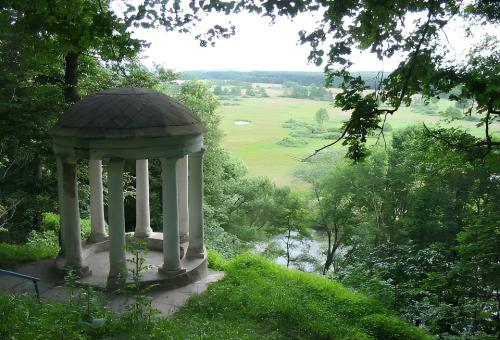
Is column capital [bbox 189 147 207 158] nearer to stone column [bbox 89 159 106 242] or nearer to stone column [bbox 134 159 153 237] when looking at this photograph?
stone column [bbox 134 159 153 237]

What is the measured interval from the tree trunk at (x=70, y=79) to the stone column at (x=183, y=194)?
4.56m

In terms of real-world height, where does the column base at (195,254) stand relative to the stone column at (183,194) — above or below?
below

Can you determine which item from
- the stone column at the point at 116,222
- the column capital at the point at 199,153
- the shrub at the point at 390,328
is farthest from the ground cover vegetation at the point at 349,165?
the column capital at the point at 199,153

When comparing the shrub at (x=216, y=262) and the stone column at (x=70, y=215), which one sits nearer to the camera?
the stone column at (x=70, y=215)

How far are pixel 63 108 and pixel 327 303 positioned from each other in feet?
35.2

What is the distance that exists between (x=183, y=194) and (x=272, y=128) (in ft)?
186

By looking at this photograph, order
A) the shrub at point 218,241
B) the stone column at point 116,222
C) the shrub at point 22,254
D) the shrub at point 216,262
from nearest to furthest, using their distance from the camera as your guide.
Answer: the stone column at point 116,222
the shrub at point 22,254
the shrub at point 216,262
the shrub at point 218,241

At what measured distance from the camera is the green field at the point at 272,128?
52.7 meters

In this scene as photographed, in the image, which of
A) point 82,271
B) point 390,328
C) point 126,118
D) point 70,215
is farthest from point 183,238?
point 390,328

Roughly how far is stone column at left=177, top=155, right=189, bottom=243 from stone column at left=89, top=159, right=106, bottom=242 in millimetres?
2581

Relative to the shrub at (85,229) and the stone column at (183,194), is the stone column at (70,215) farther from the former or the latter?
the shrub at (85,229)

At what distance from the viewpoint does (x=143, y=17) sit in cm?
682

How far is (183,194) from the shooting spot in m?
15.4

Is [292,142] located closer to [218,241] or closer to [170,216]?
[218,241]
